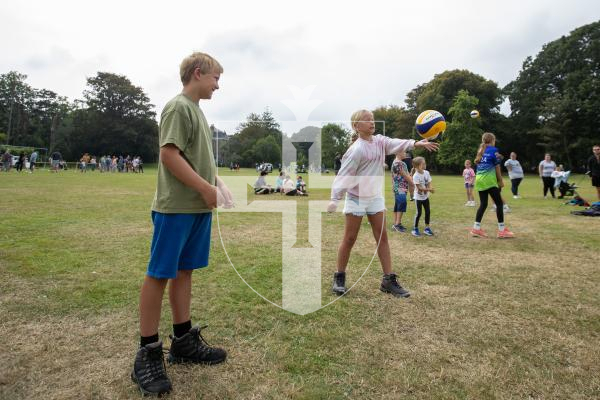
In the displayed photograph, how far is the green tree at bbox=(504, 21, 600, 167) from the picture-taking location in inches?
1839

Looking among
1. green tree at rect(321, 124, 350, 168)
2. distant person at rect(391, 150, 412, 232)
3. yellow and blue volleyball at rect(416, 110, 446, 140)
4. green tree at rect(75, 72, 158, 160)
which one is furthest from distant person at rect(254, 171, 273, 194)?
green tree at rect(75, 72, 158, 160)

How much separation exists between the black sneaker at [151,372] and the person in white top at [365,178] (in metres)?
2.39

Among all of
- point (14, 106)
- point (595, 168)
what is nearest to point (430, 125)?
point (595, 168)

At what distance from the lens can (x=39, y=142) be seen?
71.2 metres

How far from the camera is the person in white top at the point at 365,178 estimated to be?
14.1ft

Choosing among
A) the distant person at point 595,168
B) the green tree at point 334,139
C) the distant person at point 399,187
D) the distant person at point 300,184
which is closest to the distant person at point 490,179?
the distant person at point 399,187

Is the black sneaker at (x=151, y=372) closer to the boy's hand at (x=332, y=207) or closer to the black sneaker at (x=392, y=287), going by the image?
the boy's hand at (x=332, y=207)

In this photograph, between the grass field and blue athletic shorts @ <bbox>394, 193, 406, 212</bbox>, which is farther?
blue athletic shorts @ <bbox>394, 193, 406, 212</bbox>

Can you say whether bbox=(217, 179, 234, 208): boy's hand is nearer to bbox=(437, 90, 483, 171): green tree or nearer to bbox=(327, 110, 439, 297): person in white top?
bbox=(327, 110, 439, 297): person in white top

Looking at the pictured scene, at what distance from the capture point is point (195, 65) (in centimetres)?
270

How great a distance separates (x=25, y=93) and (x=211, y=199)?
3771 inches

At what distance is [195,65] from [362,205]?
248cm

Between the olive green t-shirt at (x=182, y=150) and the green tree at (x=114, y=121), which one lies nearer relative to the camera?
the olive green t-shirt at (x=182, y=150)

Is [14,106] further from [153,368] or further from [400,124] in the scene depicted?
[153,368]
